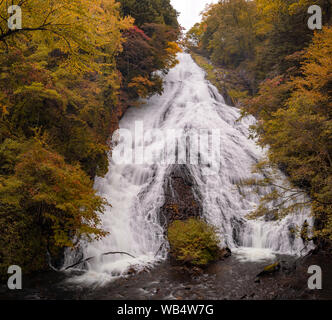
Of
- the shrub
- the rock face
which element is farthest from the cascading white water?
the shrub

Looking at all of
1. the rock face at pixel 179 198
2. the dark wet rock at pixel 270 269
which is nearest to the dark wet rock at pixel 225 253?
the dark wet rock at pixel 270 269

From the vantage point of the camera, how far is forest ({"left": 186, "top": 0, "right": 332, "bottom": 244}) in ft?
24.1

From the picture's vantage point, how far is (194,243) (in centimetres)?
855

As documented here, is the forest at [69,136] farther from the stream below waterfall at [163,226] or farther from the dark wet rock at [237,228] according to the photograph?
the dark wet rock at [237,228]

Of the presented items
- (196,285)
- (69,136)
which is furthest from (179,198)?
(69,136)

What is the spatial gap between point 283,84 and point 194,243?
990 centimetres

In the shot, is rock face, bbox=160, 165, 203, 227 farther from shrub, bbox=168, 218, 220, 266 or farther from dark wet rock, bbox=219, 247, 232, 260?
dark wet rock, bbox=219, 247, 232, 260

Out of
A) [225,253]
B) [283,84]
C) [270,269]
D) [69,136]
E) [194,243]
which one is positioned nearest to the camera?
[270,269]

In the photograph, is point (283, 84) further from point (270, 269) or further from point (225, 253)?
point (270, 269)

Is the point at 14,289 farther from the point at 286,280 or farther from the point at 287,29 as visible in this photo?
the point at 287,29

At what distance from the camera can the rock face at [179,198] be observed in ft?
33.7

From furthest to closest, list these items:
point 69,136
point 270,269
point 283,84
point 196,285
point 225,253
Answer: point 283,84
point 69,136
point 225,253
point 270,269
point 196,285

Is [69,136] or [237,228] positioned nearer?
[237,228]

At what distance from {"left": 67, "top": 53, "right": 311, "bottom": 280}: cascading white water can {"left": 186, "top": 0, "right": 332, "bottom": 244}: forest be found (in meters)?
0.95
